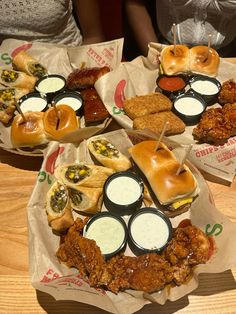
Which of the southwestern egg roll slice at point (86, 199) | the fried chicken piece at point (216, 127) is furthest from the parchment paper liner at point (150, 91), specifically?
the southwestern egg roll slice at point (86, 199)

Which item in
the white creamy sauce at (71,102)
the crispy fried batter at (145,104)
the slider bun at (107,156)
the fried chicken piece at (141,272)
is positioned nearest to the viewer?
the fried chicken piece at (141,272)

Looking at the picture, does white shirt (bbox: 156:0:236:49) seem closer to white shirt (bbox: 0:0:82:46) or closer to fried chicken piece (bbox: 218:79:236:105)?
fried chicken piece (bbox: 218:79:236:105)

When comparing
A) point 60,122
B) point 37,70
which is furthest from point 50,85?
point 60,122

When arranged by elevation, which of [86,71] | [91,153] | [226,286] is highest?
[86,71]

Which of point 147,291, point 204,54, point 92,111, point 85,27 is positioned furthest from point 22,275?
point 85,27

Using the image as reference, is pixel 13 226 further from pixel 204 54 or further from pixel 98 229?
pixel 204 54

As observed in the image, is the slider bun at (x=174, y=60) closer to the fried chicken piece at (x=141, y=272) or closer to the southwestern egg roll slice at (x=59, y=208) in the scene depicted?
the southwestern egg roll slice at (x=59, y=208)

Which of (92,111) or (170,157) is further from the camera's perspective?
(92,111)

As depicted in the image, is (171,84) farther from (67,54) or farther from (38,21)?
(38,21)
